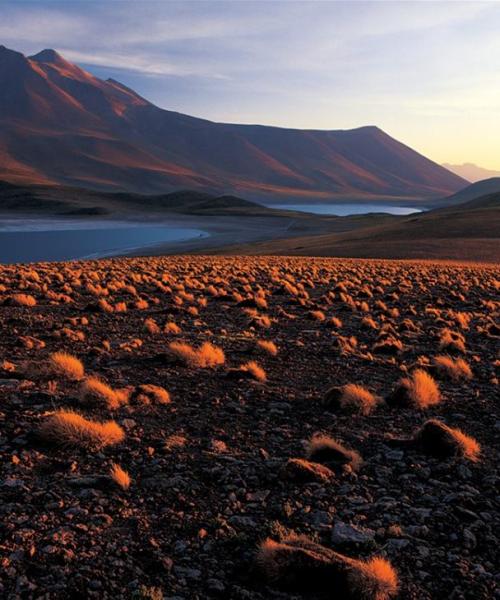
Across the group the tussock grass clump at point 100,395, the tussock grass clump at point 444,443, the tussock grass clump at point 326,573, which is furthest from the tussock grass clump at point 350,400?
the tussock grass clump at point 326,573

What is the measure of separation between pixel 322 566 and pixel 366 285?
19.3 m

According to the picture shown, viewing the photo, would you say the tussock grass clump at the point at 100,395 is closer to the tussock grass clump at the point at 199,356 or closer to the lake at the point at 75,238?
the tussock grass clump at the point at 199,356

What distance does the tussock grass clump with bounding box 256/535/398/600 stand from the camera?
3885 millimetres

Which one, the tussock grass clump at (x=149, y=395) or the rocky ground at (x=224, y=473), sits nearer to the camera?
the rocky ground at (x=224, y=473)

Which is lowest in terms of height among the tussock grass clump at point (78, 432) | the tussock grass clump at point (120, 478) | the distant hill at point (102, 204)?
the tussock grass clump at point (120, 478)

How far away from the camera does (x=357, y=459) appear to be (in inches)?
235

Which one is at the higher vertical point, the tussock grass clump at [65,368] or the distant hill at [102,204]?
the distant hill at [102,204]

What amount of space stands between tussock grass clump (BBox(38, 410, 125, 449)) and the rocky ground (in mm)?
87

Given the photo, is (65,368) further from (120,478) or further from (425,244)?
(425,244)

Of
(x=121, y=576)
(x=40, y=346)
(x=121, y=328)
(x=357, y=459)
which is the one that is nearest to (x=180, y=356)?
(x=40, y=346)

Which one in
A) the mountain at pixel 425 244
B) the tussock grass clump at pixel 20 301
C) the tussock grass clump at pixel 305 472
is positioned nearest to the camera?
the tussock grass clump at pixel 305 472

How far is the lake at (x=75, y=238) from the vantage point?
53.5m

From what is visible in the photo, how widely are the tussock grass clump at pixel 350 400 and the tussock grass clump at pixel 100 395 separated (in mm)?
2679

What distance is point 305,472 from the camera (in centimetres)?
555
